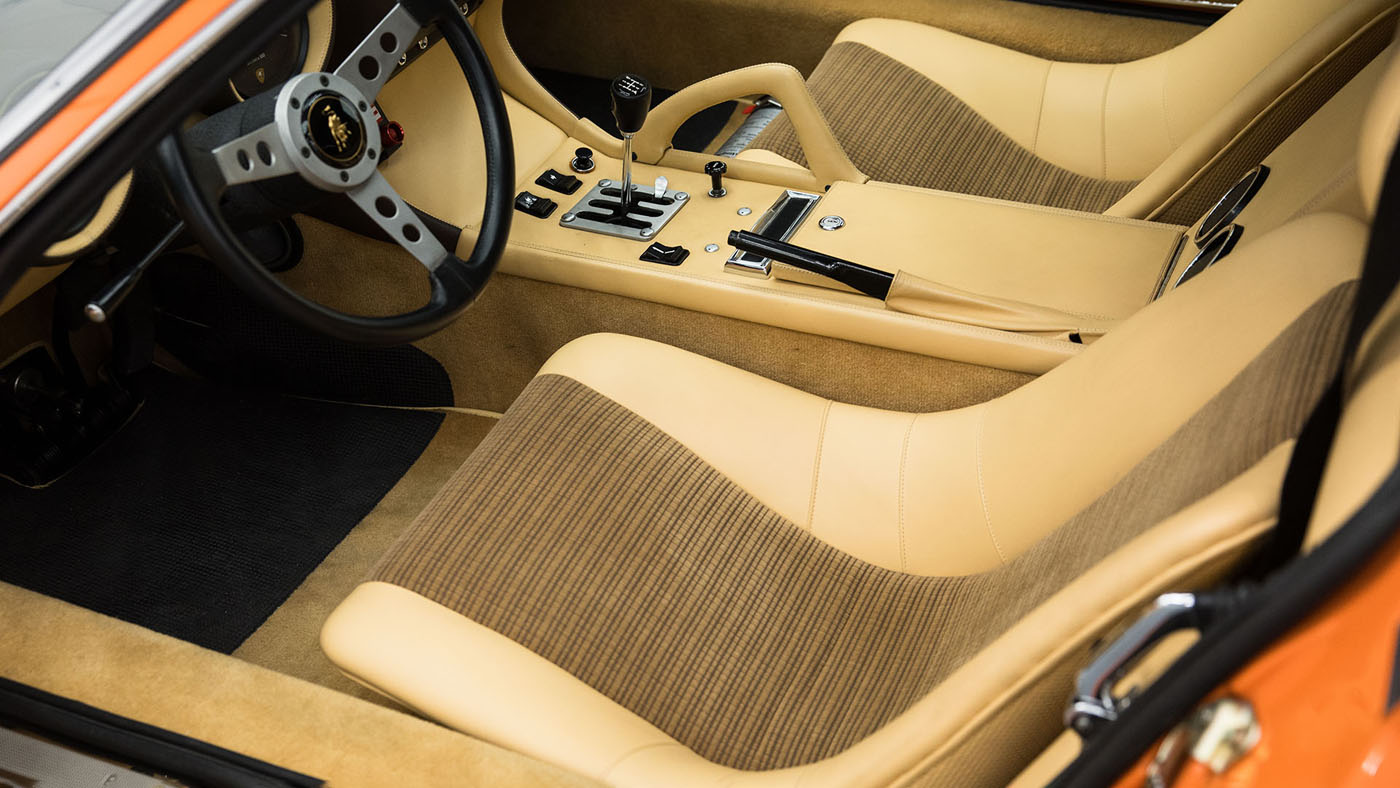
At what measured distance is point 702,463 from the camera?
1.29m

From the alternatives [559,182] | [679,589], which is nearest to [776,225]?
[559,182]

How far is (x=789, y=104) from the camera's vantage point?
1.66 metres

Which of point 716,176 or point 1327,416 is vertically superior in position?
point 1327,416

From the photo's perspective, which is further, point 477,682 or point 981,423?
point 981,423

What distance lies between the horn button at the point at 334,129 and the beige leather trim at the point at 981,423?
36 cm

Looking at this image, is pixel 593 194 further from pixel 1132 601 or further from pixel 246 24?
pixel 1132 601

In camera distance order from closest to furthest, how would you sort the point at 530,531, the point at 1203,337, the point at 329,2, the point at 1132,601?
the point at 1132,601, the point at 1203,337, the point at 530,531, the point at 329,2

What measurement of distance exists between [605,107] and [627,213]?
37.8 inches

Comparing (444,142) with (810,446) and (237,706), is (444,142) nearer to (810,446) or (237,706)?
(810,446)

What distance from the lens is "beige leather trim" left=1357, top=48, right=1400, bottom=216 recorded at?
2.21 ft

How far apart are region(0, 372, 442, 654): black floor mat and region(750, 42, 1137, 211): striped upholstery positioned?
0.87 meters

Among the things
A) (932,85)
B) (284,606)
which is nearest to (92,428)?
(284,606)

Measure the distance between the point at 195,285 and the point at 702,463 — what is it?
1.01 metres

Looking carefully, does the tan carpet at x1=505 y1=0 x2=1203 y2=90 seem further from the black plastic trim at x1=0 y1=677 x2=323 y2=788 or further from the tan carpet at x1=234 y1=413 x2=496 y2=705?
the black plastic trim at x1=0 y1=677 x2=323 y2=788
